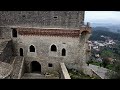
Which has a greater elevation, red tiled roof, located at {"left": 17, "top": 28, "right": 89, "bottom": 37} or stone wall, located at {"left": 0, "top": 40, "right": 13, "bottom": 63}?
red tiled roof, located at {"left": 17, "top": 28, "right": 89, "bottom": 37}

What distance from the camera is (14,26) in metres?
17.9

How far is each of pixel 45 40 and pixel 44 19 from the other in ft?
5.60

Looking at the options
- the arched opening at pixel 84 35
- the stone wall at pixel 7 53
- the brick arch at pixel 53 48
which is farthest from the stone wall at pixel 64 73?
the stone wall at pixel 7 53

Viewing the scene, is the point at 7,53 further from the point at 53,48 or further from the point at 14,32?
the point at 53,48

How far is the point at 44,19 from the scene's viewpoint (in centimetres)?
1748

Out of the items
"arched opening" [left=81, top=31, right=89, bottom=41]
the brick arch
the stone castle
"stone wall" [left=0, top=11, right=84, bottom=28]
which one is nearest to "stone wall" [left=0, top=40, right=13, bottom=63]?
the stone castle

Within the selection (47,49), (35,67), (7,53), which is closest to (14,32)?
(7,53)

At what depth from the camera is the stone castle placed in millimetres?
17250

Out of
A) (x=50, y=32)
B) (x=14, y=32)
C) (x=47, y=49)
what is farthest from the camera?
(x=14, y=32)

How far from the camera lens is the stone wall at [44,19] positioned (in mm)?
17188

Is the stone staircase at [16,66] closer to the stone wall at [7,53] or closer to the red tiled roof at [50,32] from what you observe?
the stone wall at [7,53]

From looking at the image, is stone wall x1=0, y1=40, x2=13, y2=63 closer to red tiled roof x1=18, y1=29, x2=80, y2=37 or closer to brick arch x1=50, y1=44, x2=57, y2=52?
red tiled roof x1=18, y1=29, x2=80, y2=37
